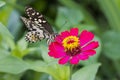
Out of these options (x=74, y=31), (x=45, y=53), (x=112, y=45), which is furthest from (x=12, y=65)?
(x=112, y=45)

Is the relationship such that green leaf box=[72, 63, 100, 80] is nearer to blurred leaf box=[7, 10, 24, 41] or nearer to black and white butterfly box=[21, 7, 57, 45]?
black and white butterfly box=[21, 7, 57, 45]

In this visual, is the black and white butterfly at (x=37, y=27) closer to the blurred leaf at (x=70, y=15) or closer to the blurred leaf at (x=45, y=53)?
the blurred leaf at (x=45, y=53)

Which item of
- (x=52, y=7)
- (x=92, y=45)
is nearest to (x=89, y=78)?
(x=92, y=45)

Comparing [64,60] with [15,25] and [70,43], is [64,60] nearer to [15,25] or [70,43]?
[70,43]

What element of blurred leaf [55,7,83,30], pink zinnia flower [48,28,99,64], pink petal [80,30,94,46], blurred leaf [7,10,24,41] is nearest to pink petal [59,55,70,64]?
pink zinnia flower [48,28,99,64]

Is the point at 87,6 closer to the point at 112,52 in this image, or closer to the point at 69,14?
the point at 69,14

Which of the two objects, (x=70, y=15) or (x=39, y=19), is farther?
(x=70, y=15)

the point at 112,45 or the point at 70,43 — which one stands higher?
the point at 70,43
